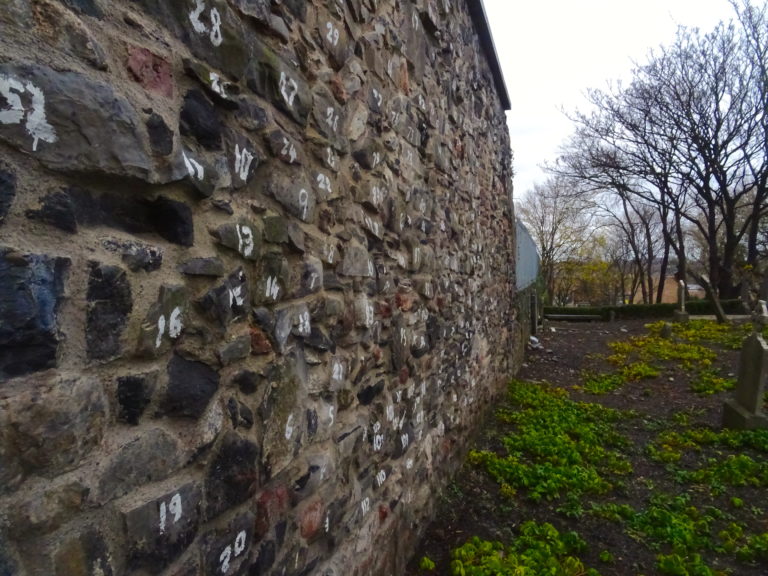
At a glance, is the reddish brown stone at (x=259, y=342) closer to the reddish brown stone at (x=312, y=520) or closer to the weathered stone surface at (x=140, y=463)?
the weathered stone surface at (x=140, y=463)

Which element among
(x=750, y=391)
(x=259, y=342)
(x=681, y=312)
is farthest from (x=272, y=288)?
(x=681, y=312)

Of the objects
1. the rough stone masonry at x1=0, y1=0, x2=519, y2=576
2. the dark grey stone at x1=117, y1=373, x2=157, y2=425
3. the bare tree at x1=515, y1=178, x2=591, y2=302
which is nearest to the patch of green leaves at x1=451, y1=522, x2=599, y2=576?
the rough stone masonry at x1=0, y1=0, x2=519, y2=576

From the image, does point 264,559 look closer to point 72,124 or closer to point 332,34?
point 72,124

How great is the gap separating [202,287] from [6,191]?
50 cm

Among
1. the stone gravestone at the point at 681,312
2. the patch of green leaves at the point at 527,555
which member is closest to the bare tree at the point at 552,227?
the stone gravestone at the point at 681,312

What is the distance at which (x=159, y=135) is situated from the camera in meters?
1.12

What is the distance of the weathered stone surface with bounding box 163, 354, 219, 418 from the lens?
3.79 feet

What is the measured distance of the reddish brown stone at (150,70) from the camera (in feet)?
3.52

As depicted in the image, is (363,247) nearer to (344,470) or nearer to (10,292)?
(344,470)

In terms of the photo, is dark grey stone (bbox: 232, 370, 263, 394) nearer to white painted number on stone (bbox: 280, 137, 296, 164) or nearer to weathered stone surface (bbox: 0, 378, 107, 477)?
weathered stone surface (bbox: 0, 378, 107, 477)

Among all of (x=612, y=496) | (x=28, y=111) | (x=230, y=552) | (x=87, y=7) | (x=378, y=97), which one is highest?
(x=378, y=97)

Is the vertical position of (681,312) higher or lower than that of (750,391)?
higher

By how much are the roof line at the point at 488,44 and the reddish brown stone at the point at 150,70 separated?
442 cm

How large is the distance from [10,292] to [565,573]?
307 cm
